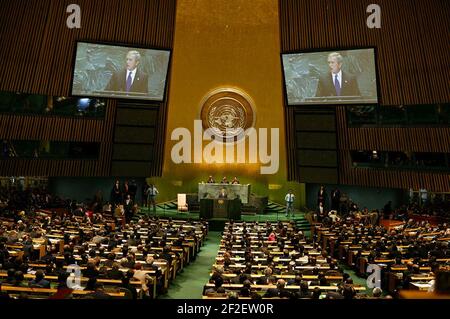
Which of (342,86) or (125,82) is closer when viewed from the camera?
(342,86)

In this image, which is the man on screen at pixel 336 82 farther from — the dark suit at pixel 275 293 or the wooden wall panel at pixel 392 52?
the dark suit at pixel 275 293

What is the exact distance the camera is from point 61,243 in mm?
13852

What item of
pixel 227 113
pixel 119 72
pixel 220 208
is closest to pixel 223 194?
pixel 220 208

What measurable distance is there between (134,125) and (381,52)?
11459 millimetres

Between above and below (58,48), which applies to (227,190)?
below

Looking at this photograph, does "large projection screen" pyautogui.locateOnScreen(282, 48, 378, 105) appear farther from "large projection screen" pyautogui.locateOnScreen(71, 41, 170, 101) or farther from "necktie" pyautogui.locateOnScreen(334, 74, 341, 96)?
"large projection screen" pyautogui.locateOnScreen(71, 41, 170, 101)

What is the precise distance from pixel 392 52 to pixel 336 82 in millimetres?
2527

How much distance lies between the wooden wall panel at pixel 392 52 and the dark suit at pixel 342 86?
121 cm

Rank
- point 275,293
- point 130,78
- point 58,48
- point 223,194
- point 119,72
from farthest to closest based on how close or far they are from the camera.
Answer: point 223,194, point 130,78, point 119,72, point 58,48, point 275,293

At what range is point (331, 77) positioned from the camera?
20172mm

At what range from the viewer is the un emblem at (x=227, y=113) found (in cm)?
2561
